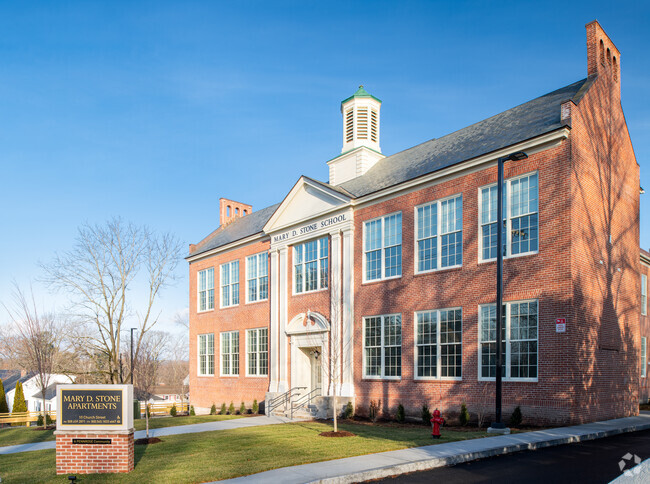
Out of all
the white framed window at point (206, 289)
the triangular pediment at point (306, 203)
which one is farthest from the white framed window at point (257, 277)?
the white framed window at point (206, 289)

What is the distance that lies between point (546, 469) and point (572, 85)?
15338 millimetres

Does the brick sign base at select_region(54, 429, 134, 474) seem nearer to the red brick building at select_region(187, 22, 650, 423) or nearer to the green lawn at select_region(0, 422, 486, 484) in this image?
the green lawn at select_region(0, 422, 486, 484)

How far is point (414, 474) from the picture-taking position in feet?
33.4

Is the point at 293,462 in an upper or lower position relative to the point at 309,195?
lower

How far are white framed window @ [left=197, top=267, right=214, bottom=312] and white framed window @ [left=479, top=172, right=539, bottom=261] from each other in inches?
803

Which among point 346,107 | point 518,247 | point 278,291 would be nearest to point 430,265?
point 518,247

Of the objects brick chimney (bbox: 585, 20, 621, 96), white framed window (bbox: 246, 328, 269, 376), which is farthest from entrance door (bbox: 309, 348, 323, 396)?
brick chimney (bbox: 585, 20, 621, 96)

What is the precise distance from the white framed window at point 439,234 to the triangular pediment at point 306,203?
4217mm

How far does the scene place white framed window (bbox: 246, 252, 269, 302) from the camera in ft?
98.7

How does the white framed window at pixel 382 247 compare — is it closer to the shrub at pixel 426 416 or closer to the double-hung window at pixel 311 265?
the double-hung window at pixel 311 265

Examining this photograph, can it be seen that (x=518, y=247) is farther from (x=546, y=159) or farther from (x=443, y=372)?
(x=443, y=372)

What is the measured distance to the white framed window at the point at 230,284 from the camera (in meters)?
32.7

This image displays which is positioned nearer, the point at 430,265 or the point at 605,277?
the point at 605,277

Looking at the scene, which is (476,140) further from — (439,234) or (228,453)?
(228,453)
